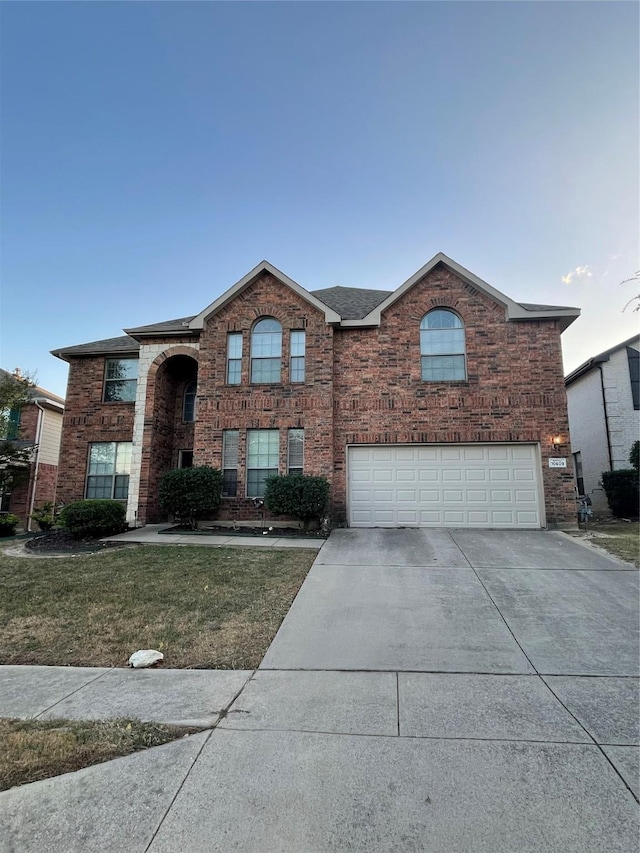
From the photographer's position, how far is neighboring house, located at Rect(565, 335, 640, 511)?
15.9 m

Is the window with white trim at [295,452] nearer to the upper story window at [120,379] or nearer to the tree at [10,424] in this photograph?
the upper story window at [120,379]

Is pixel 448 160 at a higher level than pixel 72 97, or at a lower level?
lower

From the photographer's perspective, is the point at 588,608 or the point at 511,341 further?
the point at 511,341

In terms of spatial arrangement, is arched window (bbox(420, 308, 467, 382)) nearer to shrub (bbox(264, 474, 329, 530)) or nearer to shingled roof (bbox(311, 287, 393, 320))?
shingled roof (bbox(311, 287, 393, 320))

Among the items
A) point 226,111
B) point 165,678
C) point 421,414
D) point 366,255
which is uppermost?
point 226,111

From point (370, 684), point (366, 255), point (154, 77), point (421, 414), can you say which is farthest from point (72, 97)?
point (370, 684)

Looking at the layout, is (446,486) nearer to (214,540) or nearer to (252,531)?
(252,531)

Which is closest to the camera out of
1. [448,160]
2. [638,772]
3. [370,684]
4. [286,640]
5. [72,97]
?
[638,772]

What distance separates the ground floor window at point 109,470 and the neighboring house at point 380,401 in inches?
10.6

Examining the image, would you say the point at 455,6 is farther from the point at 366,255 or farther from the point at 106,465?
the point at 106,465

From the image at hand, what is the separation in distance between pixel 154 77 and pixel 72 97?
7.20ft

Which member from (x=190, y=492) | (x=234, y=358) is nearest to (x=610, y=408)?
(x=234, y=358)

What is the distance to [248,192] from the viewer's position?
559 inches

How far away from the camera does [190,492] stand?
37.9 ft
